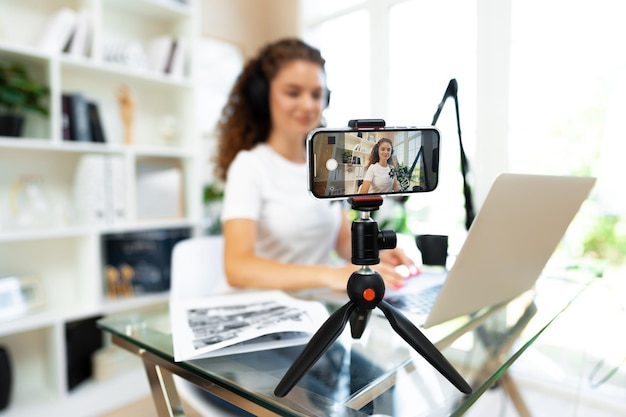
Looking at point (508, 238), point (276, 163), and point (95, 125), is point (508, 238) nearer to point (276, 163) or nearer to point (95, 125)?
point (276, 163)

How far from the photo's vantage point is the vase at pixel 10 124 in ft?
5.47

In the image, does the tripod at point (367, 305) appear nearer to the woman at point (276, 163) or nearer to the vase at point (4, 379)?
the woman at point (276, 163)

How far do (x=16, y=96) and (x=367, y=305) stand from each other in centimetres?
177

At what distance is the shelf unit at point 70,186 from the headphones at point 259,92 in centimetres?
90

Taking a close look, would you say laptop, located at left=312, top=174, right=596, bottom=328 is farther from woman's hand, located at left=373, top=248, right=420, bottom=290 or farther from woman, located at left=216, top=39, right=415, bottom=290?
woman, located at left=216, top=39, right=415, bottom=290

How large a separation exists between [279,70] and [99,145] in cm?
105

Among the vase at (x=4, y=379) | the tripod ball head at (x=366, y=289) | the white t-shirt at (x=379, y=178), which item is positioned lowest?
the vase at (x=4, y=379)

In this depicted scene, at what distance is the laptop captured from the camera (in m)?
0.53

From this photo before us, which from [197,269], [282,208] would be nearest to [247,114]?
[282,208]

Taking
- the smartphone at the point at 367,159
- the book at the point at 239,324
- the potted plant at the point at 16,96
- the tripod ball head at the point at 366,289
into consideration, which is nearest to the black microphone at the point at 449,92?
the smartphone at the point at 367,159

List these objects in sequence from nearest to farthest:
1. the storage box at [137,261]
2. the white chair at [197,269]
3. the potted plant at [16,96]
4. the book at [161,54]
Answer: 1. the white chair at [197,269]
2. the potted plant at [16,96]
3. the storage box at [137,261]
4. the book at [161,54]

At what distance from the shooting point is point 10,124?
169cm

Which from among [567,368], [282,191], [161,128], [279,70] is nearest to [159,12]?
[161,128]

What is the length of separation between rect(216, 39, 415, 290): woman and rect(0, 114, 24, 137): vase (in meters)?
0.91
